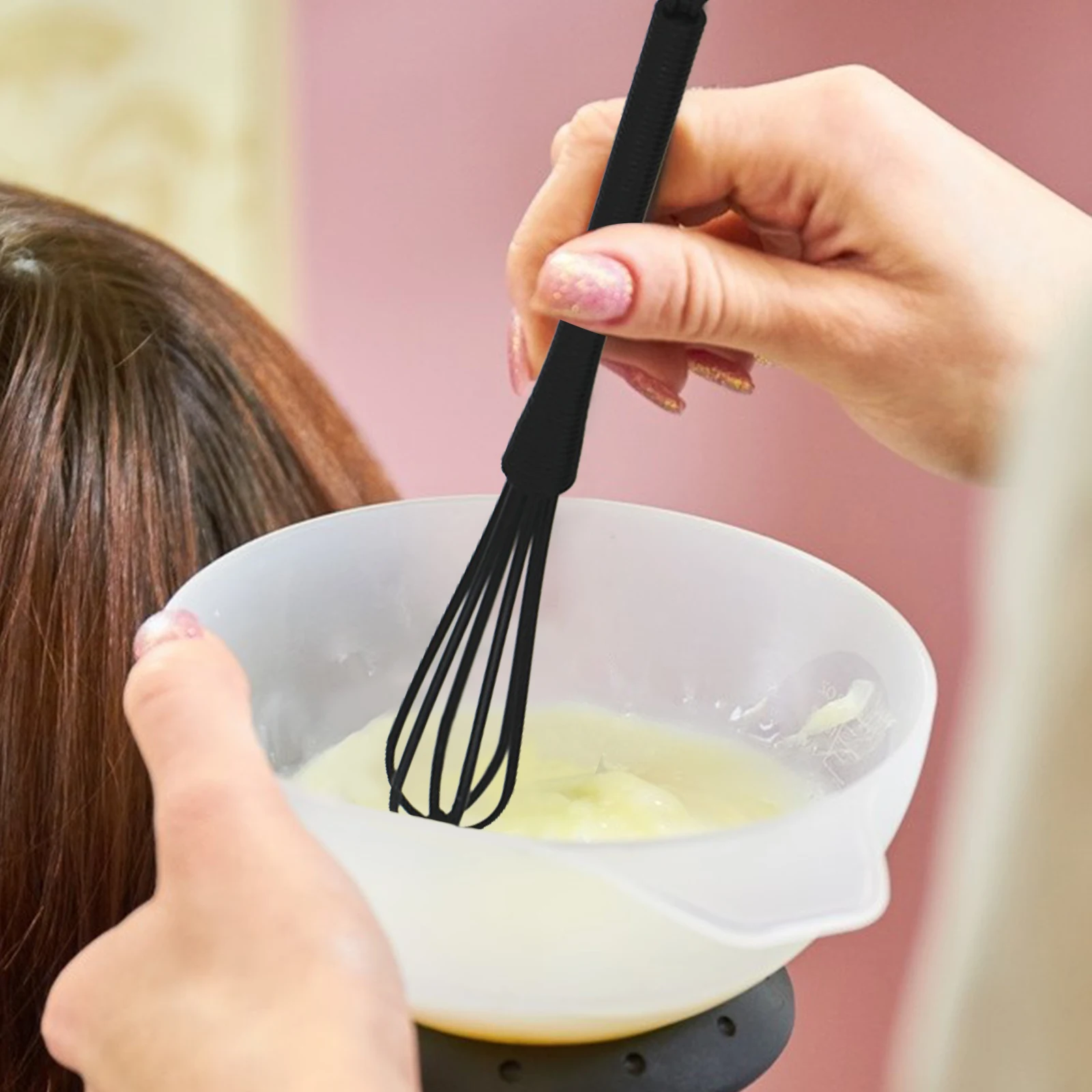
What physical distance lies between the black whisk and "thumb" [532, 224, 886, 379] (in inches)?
0.5

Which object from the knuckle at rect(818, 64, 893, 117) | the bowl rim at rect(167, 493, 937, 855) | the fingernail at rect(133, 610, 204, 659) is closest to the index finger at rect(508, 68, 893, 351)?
the knuckle at rect(818, 64, 893, 117)

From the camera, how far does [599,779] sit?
0.53m

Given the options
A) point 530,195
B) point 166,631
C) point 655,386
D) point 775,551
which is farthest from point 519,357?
point 530,195

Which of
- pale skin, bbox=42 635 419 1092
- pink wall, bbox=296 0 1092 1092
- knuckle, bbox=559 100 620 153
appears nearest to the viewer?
pale skin, bbox=42 635 419 1092

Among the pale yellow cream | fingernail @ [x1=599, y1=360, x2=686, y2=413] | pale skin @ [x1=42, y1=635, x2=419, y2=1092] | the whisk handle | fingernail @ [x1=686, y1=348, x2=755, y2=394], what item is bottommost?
the pale yellow cream

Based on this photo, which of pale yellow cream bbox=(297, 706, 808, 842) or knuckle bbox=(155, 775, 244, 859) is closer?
knuckle bbox=(155, 775, 244, 859)

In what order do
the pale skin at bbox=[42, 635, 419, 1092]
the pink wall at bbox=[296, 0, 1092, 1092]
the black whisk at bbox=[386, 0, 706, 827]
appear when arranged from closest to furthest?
1. the pale skin at bbox=[42, 635, 419, 1092]
2. the black whisk at bbox=[386, 0, 706, 827]
3. the pink wall at bbox=[296, 0, 1092, 1092]

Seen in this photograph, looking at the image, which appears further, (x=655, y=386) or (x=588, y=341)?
(x=655, y=386)

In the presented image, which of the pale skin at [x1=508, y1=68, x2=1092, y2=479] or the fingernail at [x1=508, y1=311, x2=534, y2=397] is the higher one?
the pale skin at [x1=508, y1=68, x2=1092, y2=479]

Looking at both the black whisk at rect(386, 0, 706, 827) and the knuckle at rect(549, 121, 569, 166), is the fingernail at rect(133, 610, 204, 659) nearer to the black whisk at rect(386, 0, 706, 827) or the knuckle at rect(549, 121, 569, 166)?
the black whisk at rect(386, 0, 706, 827)

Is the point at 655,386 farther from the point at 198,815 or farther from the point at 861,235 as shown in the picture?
the point at 198,815

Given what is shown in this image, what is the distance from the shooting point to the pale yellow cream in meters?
0.51

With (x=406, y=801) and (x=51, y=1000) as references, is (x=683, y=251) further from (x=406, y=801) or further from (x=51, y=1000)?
(x=51, y=1000)

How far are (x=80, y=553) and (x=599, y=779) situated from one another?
0.26 m
